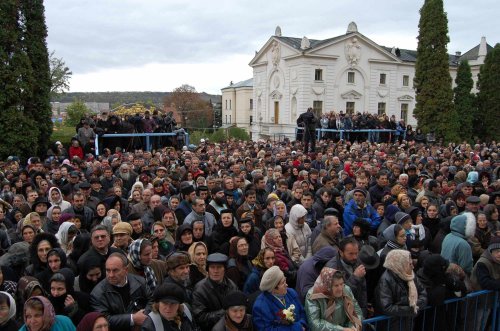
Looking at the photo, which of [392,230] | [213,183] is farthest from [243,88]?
[392,230]

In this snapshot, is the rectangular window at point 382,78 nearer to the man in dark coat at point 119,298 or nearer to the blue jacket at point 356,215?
the blue jacket at point 356,215

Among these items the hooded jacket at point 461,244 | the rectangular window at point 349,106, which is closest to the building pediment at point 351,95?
the rectangular window at point 349,106

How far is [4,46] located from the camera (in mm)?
15023

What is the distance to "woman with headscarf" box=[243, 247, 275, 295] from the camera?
14.9 feet

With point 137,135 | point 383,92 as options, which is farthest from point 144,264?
point 383,92

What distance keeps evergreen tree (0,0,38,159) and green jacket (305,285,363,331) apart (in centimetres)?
1450

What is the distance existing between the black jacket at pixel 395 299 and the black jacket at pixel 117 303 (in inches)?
94.8

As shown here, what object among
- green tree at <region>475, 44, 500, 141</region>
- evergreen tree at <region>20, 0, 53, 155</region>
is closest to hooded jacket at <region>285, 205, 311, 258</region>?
evergreen tree at <region>20, 0, 53, 155</region>

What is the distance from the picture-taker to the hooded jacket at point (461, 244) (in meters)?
5.39

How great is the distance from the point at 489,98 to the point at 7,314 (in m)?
→ 37.6

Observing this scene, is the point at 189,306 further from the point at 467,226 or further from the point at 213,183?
the point at 213,183

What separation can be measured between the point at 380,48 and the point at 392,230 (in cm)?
4237

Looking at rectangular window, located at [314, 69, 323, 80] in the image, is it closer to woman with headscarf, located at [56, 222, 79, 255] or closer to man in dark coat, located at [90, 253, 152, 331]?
woman with headscarf, located at [56, 222, 79, 255]

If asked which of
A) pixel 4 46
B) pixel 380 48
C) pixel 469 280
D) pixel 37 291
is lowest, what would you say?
pixel 469 280
